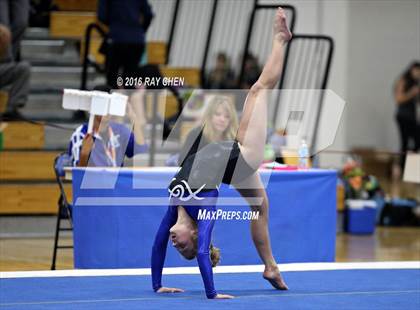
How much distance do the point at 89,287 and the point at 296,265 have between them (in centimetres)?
159

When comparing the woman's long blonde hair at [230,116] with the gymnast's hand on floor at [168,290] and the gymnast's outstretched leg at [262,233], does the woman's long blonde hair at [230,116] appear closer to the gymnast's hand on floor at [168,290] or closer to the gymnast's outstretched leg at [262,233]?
the gymnast's outstretched leg at [262,233]

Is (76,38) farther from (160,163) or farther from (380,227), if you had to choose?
(380,227)

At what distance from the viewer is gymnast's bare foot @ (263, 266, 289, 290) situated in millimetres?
5809

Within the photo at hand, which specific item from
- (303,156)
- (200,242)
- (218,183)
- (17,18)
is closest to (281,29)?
(218,183)

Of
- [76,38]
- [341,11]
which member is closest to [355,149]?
[341,11]

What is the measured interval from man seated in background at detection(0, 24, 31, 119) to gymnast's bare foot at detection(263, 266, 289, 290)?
12.3 ft

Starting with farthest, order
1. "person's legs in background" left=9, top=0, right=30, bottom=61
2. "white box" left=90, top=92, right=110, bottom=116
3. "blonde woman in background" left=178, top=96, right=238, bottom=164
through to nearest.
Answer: "person's legs in background" left=9, top=0, right=30, bottom=61, "white box" left=90, top=92, right=110, bottom=116, "blonde woman in background" left=178, top=96, right=238, bottom=164

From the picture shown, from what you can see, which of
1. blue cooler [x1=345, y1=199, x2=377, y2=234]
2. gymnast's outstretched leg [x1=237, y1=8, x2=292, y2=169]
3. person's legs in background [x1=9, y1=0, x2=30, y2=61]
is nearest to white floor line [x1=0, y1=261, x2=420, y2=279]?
gymnast's outstretched leg [x1=237, y1=8, x2=292, y2=169]

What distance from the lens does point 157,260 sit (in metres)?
5.64

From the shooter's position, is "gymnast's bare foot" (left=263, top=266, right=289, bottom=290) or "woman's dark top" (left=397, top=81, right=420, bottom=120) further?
"woman's dark top" (left=397, top=81, right=420, bottom=120)

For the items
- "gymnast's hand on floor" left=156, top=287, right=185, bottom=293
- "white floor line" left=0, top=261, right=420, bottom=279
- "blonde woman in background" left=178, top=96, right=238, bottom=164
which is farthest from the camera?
"white floor line" left=0, top=261, right=420, bottom=279

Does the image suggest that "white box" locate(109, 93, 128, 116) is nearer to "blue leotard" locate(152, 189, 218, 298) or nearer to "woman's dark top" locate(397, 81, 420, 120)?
"blue leotard" locate(152, 189, 218, 298)

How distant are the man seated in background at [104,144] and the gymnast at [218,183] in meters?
1.15

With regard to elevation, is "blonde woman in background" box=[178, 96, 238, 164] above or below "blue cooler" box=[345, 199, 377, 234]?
above
